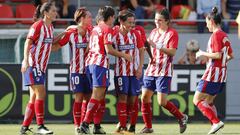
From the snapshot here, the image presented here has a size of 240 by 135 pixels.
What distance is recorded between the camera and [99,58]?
48.4 ft

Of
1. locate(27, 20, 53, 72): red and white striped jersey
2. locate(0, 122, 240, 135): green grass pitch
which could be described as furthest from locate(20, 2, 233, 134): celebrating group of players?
locate(0, 122, 240, 135): green grass pitch

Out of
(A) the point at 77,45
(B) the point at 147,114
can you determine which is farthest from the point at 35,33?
(B) the point at 147,114

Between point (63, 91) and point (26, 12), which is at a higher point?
point (26, 12)

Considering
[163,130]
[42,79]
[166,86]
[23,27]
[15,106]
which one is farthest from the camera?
[23,27]

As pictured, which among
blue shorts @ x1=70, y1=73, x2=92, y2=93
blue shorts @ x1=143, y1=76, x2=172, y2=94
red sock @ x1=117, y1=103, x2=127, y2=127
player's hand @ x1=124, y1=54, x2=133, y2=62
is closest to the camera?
player's hand @ x1=124, y1=54, x2=133, y2=62

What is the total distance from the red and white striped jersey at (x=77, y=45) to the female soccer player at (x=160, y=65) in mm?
1147

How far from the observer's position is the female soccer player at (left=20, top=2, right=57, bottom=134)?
14.6 meters

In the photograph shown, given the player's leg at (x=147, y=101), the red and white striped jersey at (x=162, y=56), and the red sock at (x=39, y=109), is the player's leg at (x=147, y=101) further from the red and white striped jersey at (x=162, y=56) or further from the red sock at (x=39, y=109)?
the red sock at (x=39, y=109)

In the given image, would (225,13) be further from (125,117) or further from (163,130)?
(125,117)

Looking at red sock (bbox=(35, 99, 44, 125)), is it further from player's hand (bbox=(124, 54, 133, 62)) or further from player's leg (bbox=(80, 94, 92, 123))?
player's hand (bbox=(124, 54, 133, 62))

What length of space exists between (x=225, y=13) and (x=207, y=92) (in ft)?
24.5

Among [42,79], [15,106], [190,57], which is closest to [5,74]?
[15,106]

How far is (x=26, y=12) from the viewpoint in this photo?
21.8m

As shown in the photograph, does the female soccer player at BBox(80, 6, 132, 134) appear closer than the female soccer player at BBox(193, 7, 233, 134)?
Yes
